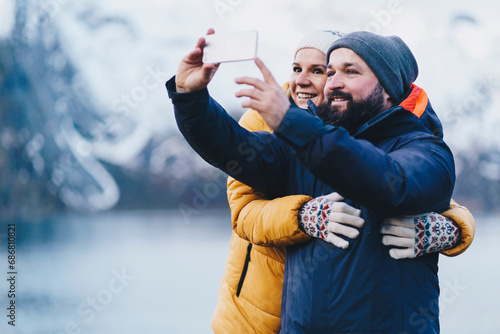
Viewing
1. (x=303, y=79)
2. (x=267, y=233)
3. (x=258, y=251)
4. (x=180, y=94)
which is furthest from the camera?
(x=303, y=79)

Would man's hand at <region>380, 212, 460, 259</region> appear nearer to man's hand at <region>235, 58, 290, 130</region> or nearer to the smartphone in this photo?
man's hand at <region>235, 58, 290, 130</region>

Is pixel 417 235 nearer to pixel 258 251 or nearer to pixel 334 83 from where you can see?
pixel 334 83

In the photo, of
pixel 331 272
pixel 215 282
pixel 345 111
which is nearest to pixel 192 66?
pixel 345 111

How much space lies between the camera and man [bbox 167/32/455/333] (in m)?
1.37

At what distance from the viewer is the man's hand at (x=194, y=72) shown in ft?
5.06

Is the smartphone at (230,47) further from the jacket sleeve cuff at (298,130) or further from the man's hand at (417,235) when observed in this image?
the man's hand at (417,235)

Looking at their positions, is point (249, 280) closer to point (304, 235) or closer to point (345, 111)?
point (304, 235)

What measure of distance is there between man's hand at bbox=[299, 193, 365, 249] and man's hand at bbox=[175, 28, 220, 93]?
1.52 feet

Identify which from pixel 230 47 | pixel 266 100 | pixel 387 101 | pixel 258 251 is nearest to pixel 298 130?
pixel 266 100

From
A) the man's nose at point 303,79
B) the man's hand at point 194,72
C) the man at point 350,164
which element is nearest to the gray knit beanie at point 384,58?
the man at point 350,164

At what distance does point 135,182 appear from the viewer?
12172mm

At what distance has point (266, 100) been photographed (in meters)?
1.36

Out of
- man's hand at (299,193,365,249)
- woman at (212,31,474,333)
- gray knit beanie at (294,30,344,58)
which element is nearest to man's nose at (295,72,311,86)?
woman at (212,31,474,333)

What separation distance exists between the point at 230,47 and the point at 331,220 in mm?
537
